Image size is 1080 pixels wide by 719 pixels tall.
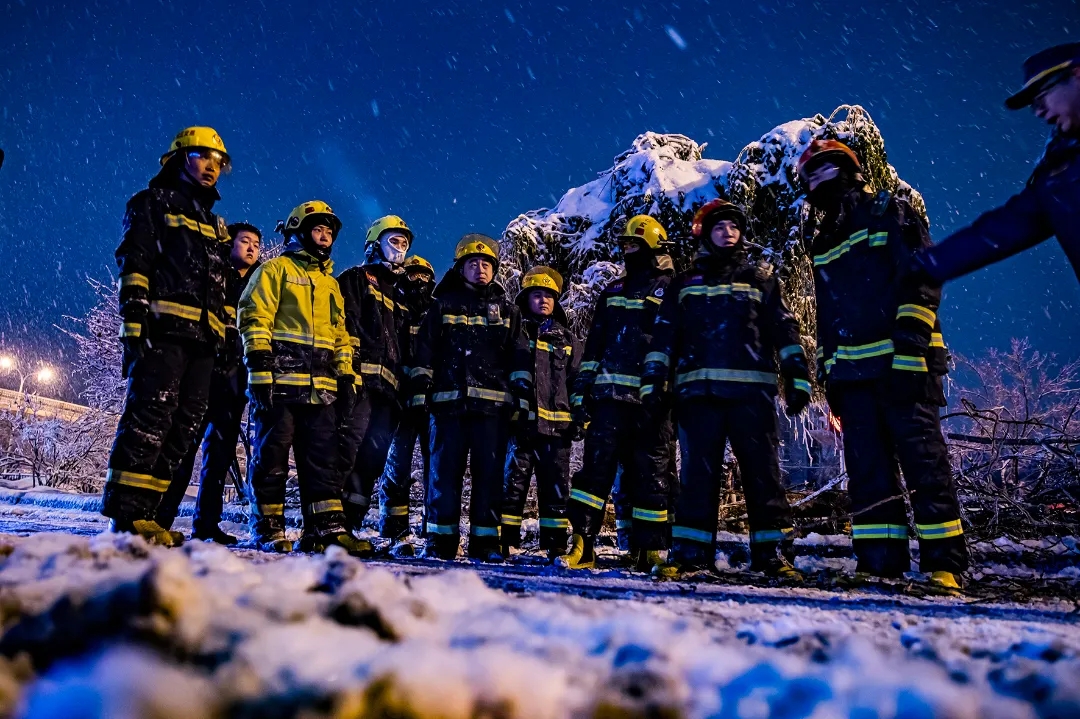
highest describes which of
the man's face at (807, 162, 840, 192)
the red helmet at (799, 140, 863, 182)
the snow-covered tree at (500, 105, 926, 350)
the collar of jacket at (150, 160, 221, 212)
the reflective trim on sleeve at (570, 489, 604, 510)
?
the snow-covered tree at (500, 105, 926, 350)

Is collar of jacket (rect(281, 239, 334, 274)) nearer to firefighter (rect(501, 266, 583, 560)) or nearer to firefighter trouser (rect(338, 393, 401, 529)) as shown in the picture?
firefighter trouser (rect(338, 393, 401, 529))

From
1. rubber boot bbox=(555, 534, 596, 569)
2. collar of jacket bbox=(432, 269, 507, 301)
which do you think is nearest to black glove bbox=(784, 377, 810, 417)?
rubber boot bbox=(555, 534, 596, 569)

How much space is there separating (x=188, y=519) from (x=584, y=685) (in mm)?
8887

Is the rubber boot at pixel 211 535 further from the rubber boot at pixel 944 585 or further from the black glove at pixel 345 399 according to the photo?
the rubber boot at pixel 944 585

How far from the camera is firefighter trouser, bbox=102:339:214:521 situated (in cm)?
395

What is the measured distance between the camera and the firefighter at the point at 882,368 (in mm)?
3656

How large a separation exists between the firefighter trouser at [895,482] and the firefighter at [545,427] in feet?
8.16

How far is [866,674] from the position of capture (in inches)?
39.2

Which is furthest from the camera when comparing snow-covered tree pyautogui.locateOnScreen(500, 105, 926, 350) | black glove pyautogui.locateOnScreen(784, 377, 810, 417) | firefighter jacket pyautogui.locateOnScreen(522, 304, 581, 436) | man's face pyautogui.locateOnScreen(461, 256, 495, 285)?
snow-covered tree pyautogui.locateOnScreen(500, 105, 926, 350)

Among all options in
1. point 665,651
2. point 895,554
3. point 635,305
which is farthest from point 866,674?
point 635,305

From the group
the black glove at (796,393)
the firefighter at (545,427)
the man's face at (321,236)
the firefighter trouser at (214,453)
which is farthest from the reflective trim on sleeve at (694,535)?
the firefighter trouser at (214,453)

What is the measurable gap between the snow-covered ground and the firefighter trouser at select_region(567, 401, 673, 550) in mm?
3367

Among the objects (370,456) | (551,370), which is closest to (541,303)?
(551,370)

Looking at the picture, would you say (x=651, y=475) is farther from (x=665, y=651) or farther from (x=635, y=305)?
(x=665, y=651)
